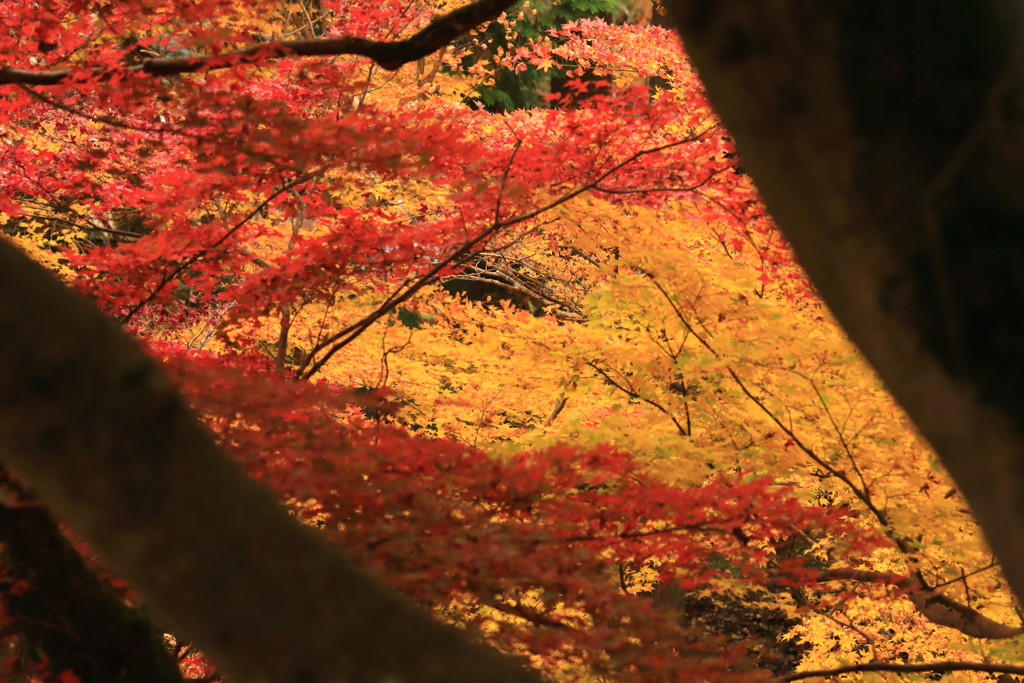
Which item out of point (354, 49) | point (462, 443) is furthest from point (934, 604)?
point (354, 49)

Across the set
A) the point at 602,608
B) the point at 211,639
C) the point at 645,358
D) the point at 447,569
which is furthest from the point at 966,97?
the point at 645,358

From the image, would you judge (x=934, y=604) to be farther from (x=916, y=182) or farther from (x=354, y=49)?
(x=916, y=182)

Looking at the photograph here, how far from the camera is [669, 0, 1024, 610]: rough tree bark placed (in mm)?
846

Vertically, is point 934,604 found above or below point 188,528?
above

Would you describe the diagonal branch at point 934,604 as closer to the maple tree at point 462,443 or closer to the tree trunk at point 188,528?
the maple tree at point 462,443

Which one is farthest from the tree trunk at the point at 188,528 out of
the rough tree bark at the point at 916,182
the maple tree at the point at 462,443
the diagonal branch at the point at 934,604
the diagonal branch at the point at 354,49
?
the diagonal branch at the point at 934,604

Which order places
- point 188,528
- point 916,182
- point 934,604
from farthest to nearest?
1. point 934,604
2. point 188,528
3. point 916,182

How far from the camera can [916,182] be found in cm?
87

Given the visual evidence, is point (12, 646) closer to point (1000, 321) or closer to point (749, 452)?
point (749, 452)

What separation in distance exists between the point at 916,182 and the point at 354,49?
12.6ft

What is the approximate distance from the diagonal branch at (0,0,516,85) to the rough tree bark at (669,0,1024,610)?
333 centimetres

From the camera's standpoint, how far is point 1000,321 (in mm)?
852

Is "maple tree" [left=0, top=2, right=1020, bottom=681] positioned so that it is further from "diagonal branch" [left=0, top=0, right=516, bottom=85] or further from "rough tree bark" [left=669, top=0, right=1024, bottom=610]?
"rough tree bark" [left=669, top=0, right=1024, bottom=610]

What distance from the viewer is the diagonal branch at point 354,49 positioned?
4.07 metres
